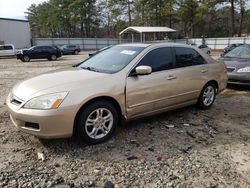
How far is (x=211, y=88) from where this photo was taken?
6156 mm

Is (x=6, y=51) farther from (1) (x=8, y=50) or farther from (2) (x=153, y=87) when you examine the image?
(2) (x=153, y=87)

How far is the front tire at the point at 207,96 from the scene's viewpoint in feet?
19.5

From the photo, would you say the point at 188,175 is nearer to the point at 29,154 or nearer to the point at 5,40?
the point at 29,154

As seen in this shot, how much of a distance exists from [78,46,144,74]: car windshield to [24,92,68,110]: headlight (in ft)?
3.50

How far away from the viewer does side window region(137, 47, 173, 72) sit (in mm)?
4796

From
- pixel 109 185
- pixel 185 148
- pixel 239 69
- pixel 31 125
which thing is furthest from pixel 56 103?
pixel 239 69

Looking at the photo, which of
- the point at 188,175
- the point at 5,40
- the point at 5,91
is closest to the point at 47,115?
the point at 188,175

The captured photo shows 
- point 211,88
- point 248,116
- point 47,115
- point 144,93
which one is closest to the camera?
point 47,115

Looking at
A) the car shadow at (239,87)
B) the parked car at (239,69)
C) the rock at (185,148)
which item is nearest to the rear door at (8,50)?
the parked car at (239,69)

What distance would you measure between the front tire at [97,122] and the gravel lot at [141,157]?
143mm

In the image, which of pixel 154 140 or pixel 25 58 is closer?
pixel 154 140

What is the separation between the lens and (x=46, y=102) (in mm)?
3691

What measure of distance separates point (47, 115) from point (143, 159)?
1.43m

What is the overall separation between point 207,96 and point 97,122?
3047 millimetres
